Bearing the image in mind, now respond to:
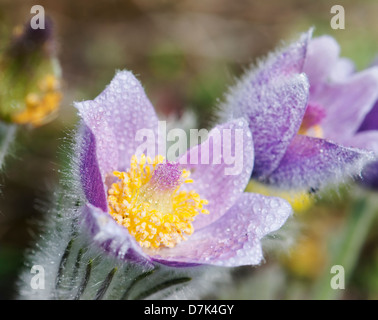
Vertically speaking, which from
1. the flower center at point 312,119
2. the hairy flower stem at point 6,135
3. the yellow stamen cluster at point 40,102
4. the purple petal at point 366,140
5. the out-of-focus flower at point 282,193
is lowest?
the out-of-focus flower at point 282,193

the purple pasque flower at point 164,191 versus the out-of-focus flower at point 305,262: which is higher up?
the purple pasque flower at point 164,191

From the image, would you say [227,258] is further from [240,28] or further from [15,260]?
[240,28]

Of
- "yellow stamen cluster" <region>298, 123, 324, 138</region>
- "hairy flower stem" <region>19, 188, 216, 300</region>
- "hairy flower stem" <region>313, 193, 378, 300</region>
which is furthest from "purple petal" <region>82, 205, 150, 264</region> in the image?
"hairy flower stem" <region>313, 193, 378, 300</region>

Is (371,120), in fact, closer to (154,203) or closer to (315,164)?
(315,164)

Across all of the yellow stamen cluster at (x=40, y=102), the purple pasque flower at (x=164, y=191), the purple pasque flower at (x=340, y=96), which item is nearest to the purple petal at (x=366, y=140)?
the purple pasque flower at (x=340, y=96)

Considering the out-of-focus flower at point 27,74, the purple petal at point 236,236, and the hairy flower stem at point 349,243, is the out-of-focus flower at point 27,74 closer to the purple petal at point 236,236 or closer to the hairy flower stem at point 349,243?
the purple petal at point 236,236

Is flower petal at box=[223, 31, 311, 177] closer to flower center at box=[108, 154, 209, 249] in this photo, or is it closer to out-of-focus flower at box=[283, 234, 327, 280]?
flower center at box=[108, 154, 209, 249]
